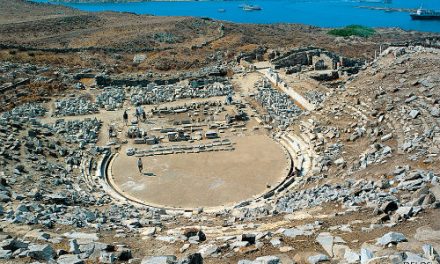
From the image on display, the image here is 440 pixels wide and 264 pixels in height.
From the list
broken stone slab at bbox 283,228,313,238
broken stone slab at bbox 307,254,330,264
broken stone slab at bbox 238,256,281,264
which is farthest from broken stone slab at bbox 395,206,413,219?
broken stone slab at bbox 238,256,281,264

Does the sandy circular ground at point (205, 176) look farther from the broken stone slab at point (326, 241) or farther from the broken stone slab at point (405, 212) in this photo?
the broken stone slab at point (405, 212)

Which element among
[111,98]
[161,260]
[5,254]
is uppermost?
[111,98]

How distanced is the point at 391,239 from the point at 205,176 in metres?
11.8

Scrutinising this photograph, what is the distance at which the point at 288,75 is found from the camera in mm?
39562

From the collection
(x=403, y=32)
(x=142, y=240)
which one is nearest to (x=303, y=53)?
(x=142, y=240)

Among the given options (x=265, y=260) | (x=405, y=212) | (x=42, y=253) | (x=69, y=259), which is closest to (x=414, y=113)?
(x=405, y=212)

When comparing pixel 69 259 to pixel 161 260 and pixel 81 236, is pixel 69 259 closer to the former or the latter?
pixel 81 236

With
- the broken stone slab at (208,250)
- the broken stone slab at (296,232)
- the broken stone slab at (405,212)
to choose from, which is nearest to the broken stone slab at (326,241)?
the broken stone slab at (296,232)

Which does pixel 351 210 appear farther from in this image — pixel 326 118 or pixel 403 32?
pixel 403 32

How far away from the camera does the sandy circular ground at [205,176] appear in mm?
18750

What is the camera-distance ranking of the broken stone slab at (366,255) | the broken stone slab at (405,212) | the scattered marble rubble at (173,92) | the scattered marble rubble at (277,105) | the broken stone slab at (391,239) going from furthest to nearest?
the scattered marble rubble at (173,92), the scattered marble rubble at (277,105), the broken stone slab at (405,212), the broken stone slab at (391,239), the broken stone slab at (366,255)

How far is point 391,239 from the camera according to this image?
9828 millimetres

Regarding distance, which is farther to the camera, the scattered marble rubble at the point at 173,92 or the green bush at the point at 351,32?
the green bush at the point at 351,32

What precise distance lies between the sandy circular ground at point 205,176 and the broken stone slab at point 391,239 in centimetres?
878
